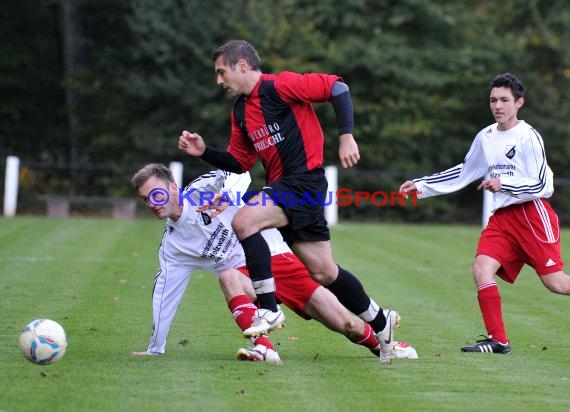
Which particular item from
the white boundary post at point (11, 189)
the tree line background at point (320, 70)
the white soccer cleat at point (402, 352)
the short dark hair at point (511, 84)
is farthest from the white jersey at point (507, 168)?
the tree line background at point (320, 70)

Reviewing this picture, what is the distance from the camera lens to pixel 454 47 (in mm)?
29766

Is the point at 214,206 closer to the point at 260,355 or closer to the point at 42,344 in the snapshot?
the point at 260,355

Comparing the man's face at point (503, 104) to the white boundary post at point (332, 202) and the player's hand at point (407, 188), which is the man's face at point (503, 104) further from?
the white boundary post at point (332, 202)

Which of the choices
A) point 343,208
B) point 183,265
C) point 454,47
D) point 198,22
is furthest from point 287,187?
point 454,47

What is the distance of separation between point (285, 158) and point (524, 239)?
2175 mm

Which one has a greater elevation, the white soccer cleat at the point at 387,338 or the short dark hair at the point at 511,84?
the short dark hair at the point at 511,84

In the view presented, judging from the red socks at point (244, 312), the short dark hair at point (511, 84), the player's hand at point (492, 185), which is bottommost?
the red socks at point (244, 312)

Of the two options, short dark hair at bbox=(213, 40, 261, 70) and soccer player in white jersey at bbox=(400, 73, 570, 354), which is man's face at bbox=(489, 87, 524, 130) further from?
short dark hair at bbox=(213, 40, 261, 70)

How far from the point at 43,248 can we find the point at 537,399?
11046 mm

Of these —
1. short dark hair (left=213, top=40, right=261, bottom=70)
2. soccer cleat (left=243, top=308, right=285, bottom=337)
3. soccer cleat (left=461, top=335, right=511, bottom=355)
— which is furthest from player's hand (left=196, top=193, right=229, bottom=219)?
soccer cleat (left=461, top=335, right=511, bottom=355)

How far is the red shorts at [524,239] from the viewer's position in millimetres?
7883

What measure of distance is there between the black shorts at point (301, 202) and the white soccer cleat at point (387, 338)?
0.77 meters

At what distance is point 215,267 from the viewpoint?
7.38 meters

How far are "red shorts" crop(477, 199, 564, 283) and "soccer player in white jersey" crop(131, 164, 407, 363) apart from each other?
1.32 m
